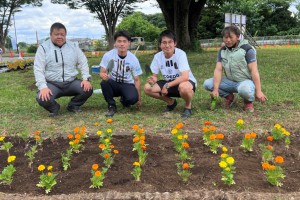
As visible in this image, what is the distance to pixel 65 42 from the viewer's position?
15.6ft

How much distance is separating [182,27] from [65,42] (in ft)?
40.7

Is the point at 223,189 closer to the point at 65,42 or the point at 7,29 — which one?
the point at 65,42

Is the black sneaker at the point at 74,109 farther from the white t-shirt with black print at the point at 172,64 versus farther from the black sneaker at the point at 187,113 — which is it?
the black sneaker at the point at 187,113

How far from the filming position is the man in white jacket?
179 inches

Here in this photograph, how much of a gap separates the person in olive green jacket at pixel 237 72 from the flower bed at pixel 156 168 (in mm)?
973

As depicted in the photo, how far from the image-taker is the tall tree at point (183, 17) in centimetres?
1581

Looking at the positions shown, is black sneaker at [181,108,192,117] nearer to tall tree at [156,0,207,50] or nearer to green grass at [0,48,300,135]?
green grass at [0,48,300,135]

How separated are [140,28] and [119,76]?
165 feet

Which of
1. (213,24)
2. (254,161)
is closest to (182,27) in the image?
(254,161)

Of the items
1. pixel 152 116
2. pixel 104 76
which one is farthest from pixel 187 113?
pixel 104 76

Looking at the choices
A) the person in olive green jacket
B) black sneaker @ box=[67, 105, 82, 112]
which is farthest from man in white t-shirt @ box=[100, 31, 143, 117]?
the person in olive green jacket

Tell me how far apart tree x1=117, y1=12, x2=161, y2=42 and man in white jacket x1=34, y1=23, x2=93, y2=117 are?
148 ft

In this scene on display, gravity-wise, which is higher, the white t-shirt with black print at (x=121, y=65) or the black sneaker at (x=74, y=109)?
the white t-shirt with black print at (x=121, y=65)

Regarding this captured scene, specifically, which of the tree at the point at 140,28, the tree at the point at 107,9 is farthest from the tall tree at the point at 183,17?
the tree at the point at 140,28
